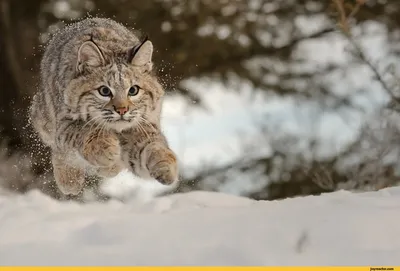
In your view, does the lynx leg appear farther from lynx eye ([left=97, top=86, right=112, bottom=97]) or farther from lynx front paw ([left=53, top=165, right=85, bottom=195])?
lynx front paw ([left=53, top=165, right=85, bottom=195])

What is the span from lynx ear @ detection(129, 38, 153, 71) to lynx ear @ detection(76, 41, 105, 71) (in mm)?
198

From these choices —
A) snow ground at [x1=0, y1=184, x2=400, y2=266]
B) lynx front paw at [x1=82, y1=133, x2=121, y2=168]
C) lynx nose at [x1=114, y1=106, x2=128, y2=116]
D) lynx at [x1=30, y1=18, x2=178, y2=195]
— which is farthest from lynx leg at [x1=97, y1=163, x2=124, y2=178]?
snow ground at [x1=0, y1=184, x2=400, y2=266]

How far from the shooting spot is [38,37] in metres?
10.8

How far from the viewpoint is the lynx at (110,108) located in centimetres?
526

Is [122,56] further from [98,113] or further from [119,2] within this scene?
[119,2]

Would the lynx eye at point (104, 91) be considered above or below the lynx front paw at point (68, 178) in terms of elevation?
above

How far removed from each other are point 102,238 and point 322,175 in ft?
18.7

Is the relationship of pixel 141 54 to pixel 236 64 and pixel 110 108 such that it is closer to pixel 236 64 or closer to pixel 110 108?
pixel 110 108

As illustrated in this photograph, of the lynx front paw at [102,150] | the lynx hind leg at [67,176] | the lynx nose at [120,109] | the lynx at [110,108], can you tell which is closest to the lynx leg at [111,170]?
the lynx at [110,108]

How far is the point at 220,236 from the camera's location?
12.3 feet

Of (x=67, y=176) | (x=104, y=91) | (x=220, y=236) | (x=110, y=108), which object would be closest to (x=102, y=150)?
(x=110, y=108)

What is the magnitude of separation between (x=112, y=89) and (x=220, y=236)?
5.91ft

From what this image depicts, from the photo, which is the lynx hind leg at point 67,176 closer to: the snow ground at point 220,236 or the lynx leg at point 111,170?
the lynx leg at point 111,170

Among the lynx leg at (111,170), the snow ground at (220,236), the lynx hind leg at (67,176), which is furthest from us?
the lynx hind leg at (67,176)
